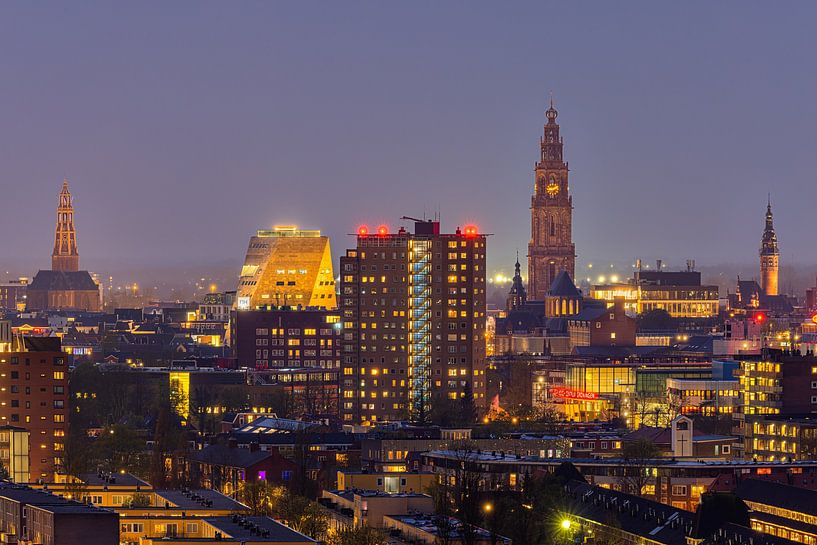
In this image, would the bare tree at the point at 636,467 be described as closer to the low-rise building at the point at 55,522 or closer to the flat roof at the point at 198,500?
the flat roof at the point at 198,500

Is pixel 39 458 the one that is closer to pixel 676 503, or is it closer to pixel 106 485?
pixel 106 485

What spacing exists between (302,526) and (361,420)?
9476cm

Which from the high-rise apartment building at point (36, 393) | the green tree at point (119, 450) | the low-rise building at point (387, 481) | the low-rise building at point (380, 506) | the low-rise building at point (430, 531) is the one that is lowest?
the low-rise building at point (430, 531)

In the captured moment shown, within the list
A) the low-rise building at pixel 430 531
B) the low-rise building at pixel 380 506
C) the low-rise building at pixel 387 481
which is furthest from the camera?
the low-rise building at pixel 387 481

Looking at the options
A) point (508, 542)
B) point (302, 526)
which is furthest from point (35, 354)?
point (508, 542)

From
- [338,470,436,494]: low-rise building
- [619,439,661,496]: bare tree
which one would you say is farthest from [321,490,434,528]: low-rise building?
[619,439,661,496]: bare tree

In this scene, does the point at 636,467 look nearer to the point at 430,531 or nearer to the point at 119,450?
the point at 430,531

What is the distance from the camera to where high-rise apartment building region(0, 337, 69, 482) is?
153000 mm

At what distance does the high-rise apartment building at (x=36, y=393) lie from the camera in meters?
153

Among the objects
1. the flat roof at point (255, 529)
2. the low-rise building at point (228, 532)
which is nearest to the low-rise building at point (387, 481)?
the low-rise building at point (228, 532)

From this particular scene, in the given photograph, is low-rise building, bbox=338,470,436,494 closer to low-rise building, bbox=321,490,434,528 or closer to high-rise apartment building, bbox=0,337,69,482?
low-rise building, bbox=321,490,434,528

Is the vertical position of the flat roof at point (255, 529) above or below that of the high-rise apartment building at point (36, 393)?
below

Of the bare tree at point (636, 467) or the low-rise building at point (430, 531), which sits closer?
the low-rise building at point (430, 531)

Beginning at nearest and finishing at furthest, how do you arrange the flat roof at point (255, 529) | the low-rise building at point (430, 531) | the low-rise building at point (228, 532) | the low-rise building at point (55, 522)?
the low-rise building at point (228, 532), the flat roof at point (255, 529), the low-rise building at point (430, 531), the low-rise building at point (55, 522)
